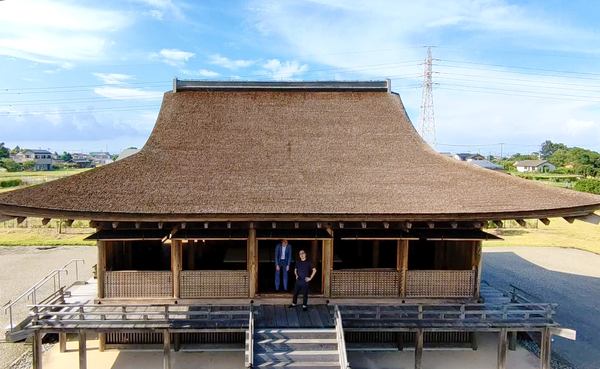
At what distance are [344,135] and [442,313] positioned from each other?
6.08 meters

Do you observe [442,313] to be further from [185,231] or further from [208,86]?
[208,86]

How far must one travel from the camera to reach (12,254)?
21.2 meters

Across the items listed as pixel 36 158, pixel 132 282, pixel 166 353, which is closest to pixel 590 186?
pixel 166 353

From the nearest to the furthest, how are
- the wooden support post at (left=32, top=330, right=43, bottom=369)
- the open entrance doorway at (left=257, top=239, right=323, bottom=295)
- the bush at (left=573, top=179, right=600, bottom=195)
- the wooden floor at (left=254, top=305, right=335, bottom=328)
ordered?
the wooden support post at (left=32, top=330, right=43, bottom=369)
the wooden floor at (left=254, top=305, right=335, bottom=328)
the open entrance doorway at (left=257, top=239, right=323, bottom=295)
the bush at (left=573, top=179, right=600, bottom=195)

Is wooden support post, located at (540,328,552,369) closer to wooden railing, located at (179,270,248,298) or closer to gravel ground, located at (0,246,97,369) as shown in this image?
wooden railing, located at (179,270,248,298)

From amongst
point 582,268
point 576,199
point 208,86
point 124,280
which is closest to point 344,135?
point 208,86

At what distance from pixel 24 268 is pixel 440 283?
1902cm

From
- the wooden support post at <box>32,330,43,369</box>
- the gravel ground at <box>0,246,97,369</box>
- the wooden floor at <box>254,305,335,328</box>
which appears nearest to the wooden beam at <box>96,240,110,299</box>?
the wooden support post at <box>32,330,43,369</box>

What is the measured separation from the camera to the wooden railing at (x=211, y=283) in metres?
9.83

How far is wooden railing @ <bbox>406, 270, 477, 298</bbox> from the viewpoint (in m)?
10.1

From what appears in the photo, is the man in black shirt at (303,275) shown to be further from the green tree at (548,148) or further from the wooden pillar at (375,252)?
the green tree at (548,148)

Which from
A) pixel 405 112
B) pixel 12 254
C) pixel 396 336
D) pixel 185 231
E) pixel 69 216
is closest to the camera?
pixel 69 216

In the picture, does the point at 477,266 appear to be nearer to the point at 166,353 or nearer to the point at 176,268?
the point at 176,268

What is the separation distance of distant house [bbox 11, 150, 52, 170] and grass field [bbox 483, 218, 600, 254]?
338 feet
